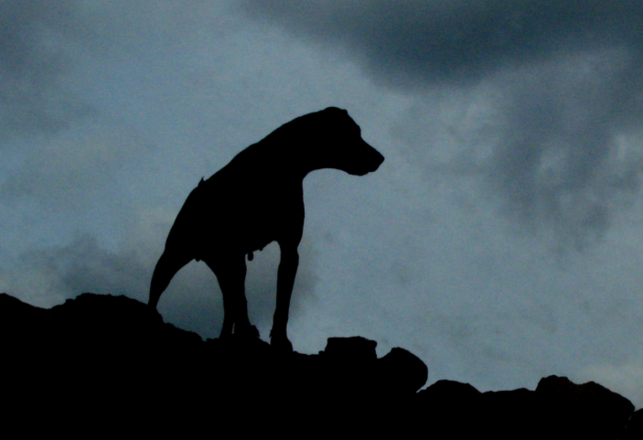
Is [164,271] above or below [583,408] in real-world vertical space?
above

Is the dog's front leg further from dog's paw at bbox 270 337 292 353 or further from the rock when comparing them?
the rock

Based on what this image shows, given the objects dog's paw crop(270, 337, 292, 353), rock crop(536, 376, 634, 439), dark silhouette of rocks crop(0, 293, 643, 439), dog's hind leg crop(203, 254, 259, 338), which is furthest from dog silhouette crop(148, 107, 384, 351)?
rock crop(536, 376, 634, 439)

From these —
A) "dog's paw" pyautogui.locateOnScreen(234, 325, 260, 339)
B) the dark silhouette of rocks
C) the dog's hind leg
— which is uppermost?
the dog's hind leg

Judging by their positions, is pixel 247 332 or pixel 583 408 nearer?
pixel 583 408

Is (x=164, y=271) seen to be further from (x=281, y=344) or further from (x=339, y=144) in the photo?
(x=339, y=144)

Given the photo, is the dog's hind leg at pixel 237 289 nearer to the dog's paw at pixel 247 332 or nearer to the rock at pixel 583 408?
the dog's paw at pixel 247 332

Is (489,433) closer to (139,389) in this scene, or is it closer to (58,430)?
(139,389)

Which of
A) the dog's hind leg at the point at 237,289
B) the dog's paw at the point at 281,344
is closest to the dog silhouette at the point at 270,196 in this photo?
the dog's hind leg at the point at 237,289

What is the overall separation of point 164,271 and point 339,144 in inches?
120

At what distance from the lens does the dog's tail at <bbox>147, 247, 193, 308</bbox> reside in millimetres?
9656

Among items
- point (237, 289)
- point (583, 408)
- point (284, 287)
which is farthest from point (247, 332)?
point (583, 408)

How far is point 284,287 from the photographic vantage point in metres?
8.51

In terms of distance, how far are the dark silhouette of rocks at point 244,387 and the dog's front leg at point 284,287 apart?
2.27 ft

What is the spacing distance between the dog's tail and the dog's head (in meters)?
2.37
